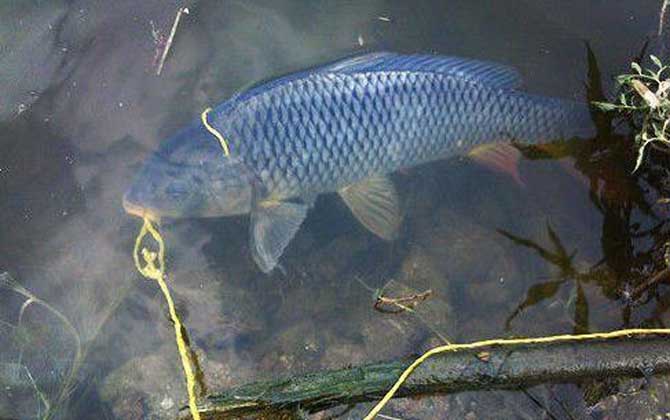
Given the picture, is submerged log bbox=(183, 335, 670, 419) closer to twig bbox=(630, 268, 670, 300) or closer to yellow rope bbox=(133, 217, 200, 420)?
yellow rope bbox=(133, 217, 200, 420)

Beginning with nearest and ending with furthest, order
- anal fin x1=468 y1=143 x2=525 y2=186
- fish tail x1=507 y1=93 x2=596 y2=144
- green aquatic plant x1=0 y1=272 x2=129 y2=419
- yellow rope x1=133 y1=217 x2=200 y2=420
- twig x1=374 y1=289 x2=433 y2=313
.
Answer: yellow rope x1=133 y1=217 x2=200 y2=420 < green aquatic plant x1=0 y1=272 x2=129 y2=419 < twig x1=374 y1=289 x2=433 y2=313 < fish tail x1=507 y1=93 x2=596 y2=144 < anal fin x1=468 y1=143 x2=525 y2=186

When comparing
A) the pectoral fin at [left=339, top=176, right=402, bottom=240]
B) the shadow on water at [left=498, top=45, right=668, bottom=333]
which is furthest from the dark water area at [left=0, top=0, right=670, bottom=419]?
the pectoral fin at [left=339, top=176, right=402, bottom=240]

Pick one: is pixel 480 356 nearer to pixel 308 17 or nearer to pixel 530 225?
pixel 530 225

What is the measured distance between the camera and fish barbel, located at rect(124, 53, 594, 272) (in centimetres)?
371

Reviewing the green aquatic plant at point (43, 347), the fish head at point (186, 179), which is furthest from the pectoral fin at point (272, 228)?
the green aquatic plant at point (43, 347)

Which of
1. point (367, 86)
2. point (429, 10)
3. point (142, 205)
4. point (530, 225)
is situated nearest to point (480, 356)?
point (530, 225)

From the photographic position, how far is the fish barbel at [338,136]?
12.2ft

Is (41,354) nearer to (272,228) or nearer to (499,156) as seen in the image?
(272,228)

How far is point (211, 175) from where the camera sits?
3779 millimetres

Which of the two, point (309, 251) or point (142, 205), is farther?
point (309, 251)

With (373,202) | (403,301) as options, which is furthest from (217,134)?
(403,301)

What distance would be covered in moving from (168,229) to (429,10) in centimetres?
214

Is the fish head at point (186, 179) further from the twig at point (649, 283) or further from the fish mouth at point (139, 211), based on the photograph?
the twig at point (649, 283)

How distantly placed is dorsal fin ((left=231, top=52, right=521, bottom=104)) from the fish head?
0.35 m
